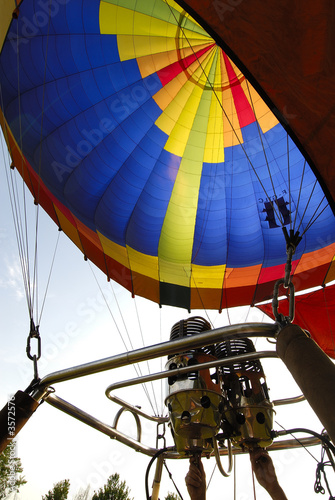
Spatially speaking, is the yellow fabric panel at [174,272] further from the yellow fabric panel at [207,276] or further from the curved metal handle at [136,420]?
the curved metal handle at [136,420]

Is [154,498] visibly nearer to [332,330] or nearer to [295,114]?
[295,114]

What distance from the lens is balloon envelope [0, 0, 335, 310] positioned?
14.8ft

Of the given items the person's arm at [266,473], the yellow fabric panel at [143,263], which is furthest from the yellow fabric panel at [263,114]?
the person's arm at [266,473]

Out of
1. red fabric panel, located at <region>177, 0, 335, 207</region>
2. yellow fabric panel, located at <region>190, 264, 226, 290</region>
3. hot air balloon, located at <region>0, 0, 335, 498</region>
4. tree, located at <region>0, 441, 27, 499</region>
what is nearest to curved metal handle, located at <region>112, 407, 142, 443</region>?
red fabric panel, located at <region>177, 0, 335, 207</region>

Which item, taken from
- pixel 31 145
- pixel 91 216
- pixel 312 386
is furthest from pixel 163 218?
pixel 312 386

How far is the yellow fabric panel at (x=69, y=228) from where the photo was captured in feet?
17.1

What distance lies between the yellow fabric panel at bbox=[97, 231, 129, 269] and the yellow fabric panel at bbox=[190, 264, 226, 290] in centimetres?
99

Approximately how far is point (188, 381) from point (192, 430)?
245 mm

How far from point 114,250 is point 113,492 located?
1917 centimetres

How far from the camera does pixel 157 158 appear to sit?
16.8 feet

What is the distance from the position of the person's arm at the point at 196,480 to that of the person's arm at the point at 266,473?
11.6 inches

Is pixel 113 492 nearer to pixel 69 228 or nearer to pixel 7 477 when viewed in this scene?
pixel 7 477

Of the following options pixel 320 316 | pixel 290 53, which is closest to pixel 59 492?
pixel 320 316

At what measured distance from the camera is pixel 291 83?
6.73ft
